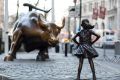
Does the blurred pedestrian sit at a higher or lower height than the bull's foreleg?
higher

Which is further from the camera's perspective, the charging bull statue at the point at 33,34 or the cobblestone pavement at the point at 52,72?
the charging bull statue at the point at 33,34

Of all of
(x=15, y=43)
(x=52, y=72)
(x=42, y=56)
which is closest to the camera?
(x=52, y=72)

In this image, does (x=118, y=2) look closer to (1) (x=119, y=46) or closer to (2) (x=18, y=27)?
(1) (x=119, y=46)

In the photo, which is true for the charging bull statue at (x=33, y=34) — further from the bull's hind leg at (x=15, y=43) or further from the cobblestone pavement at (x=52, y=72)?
the cobblestone pavement at (x=52, y=72)

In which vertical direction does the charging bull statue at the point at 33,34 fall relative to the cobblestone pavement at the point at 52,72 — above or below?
above

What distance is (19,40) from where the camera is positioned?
2725cm

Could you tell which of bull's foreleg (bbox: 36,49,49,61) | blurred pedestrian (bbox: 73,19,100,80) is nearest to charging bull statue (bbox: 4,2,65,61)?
bull's foreleg (bbox: 36,49,49,61)

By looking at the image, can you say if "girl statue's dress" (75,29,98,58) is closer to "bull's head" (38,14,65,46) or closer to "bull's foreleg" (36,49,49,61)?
"bull's head" (38,14,65,46)

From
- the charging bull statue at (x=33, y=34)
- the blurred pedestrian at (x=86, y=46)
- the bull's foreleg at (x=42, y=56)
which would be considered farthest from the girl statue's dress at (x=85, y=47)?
the bull's foreleg at (x=42, y=56)

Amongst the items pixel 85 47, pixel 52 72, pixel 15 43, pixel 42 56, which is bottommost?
pixel 42 56

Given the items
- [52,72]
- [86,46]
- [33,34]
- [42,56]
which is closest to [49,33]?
[33,34]

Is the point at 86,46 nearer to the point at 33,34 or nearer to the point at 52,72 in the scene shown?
the point at 52,72

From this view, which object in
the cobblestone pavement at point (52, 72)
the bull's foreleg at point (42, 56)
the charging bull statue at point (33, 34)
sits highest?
the charging bull statue at point (33, 34)

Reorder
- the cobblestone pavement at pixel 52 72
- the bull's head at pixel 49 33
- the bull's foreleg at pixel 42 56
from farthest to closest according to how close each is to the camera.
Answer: the bull's foreleg at pixel 42 56 → the bull's head at pixel 49 33 → the cobblestone pavement at pixel 52 72
